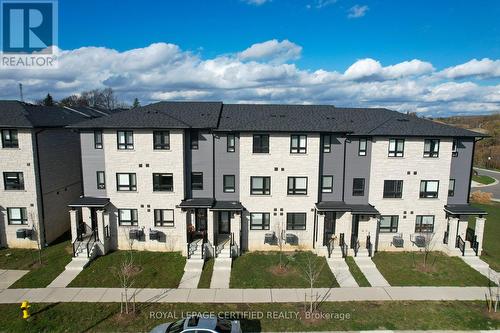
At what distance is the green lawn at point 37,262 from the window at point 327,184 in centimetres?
1804

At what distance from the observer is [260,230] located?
75.8ft

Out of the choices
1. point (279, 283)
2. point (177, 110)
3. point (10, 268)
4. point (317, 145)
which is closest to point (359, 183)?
point (317, 145)

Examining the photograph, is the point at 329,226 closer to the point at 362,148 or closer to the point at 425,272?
the point at 362,148

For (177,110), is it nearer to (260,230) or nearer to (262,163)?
(262,163)

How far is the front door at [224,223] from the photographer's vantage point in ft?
78.8

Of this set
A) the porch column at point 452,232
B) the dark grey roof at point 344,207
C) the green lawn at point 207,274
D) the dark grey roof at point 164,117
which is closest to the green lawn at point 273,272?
the green lawn at point 207,274

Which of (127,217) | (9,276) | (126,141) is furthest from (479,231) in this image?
(9,276)

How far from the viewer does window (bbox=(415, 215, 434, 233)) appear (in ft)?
77.0

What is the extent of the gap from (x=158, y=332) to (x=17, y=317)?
748 centimetres

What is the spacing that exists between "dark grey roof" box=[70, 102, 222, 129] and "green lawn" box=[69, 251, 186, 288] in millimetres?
8844

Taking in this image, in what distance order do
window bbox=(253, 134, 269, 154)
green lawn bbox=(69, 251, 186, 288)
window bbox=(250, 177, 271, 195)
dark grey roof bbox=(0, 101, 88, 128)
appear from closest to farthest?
green lawn bbox=(69, 251, 186, 288) < dark grey roof bbox=(0, 101, 88, 128) < window bbox=(253, 134, 269, 154) < window bbox=(250, 177, 271, 195)

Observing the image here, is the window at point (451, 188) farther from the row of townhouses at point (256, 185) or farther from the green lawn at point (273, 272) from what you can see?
the green lawn at point (273, 272)

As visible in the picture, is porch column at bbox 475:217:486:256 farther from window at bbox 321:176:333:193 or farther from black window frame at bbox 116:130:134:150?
black window frame at bbox 116:130:134:150

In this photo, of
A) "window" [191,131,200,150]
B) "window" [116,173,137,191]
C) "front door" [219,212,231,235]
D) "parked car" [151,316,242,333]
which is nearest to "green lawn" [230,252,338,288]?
"front door" [219,212,231,235]
